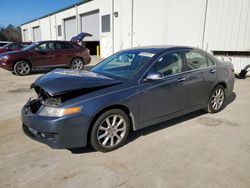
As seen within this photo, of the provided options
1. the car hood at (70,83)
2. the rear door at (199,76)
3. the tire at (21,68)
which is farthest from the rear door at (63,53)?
the rear door at (199,76)

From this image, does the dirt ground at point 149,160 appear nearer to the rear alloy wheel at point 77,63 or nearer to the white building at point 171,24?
the rear alloy wheel at point 77,63

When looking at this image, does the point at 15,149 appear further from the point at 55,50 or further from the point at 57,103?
the point at 55,50

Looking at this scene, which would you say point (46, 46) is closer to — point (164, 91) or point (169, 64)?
point (169, 64)

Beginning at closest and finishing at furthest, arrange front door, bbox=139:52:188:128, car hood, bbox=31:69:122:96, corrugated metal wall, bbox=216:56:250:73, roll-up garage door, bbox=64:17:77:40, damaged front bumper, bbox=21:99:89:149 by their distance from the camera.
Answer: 1. damaged front bumper, bbox=21:99:89:149
2. car hood, bbox=31:69:122:96
3. front door, bbox=139:52:188:128
4. corrugated metal wall, bbox=216:56:250:73
5. roll-up garage door, bbox=64:17:77:40

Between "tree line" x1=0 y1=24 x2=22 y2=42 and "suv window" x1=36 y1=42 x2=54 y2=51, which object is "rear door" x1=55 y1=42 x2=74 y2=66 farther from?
"tree line" x1=0 y1=24 x2=22 y2=42

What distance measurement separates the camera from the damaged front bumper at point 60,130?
3012mm

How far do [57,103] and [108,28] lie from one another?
61.5 ft

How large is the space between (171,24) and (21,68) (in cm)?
875

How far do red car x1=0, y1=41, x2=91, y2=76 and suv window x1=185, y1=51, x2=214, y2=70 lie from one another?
8184 mm

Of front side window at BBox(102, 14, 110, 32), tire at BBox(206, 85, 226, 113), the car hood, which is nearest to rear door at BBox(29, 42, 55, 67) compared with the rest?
the car hood

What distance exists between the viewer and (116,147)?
11.6 ft

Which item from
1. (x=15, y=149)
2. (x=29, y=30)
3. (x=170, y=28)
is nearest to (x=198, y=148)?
(x=15, y=149)

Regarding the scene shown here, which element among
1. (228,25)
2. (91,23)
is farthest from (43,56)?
(91,23)

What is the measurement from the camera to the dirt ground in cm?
279
